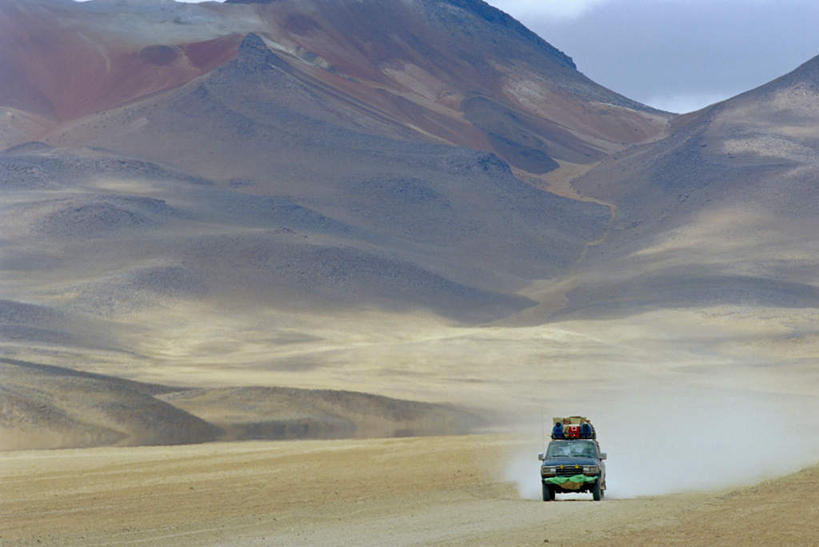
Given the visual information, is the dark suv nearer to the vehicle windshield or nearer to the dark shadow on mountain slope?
the vehicle windshield

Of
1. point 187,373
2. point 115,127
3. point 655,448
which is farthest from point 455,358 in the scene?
point 115,127

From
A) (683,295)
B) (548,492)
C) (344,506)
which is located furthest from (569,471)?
(683,295)

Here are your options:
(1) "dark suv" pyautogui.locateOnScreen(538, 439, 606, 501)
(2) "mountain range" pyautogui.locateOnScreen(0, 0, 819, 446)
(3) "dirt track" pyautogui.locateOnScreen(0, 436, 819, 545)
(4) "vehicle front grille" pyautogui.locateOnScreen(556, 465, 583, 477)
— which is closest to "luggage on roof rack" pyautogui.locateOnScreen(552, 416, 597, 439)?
(1) "dark suv" pyautogui.locateOnScreen(538, 439, 606, 501)

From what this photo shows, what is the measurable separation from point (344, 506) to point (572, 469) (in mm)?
4766

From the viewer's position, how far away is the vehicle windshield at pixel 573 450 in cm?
2655

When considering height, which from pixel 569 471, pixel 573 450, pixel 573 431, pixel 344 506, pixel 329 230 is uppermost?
pixel 329 230

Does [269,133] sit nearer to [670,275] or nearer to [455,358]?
[670,275]

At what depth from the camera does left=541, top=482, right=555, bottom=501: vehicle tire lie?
26.6 m

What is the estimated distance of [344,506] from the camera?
91.6 ft

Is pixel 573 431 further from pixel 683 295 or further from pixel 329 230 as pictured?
pixel 329 230

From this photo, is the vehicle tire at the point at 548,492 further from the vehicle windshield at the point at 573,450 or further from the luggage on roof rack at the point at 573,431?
the luggage on roof rack at the point at 573,431

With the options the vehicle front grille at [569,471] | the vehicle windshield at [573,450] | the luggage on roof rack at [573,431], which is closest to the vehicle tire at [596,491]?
the vehicle front grille at [569,471]

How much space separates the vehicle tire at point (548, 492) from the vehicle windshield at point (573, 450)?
0.57 meters

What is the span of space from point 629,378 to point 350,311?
35533mm
